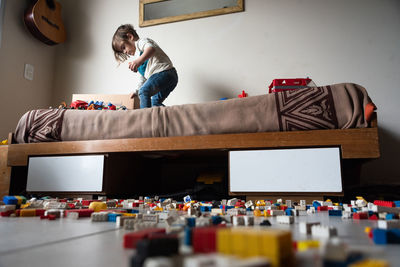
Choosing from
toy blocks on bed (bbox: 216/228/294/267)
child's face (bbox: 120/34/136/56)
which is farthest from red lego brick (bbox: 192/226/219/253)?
child's face (bbox: 120/34/136/56)

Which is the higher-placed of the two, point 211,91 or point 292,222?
point 211,91

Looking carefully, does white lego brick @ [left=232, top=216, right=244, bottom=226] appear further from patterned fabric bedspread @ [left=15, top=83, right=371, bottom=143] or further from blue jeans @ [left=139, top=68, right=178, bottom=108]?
blue jeans @ [left=139, top=68, right=178, bottom=108]

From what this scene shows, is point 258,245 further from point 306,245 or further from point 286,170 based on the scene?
point 286,170

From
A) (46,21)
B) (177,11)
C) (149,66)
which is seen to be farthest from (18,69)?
(177,11)

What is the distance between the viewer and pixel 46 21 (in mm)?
2498

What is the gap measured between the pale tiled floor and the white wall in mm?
2000

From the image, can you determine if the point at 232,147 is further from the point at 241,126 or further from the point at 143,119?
the point at 143,119

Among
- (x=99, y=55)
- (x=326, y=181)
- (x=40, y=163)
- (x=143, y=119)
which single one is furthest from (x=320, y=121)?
(x=99, y=55)

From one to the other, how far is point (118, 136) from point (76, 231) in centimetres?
93

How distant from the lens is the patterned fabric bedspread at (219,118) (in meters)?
1.20

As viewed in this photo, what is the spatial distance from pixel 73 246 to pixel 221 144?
92cm

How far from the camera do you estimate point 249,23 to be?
90.2 inches

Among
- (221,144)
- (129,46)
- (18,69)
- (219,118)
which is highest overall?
(129,46)

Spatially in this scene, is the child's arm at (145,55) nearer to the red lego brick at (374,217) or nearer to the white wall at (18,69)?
the white wall at (18,69)
